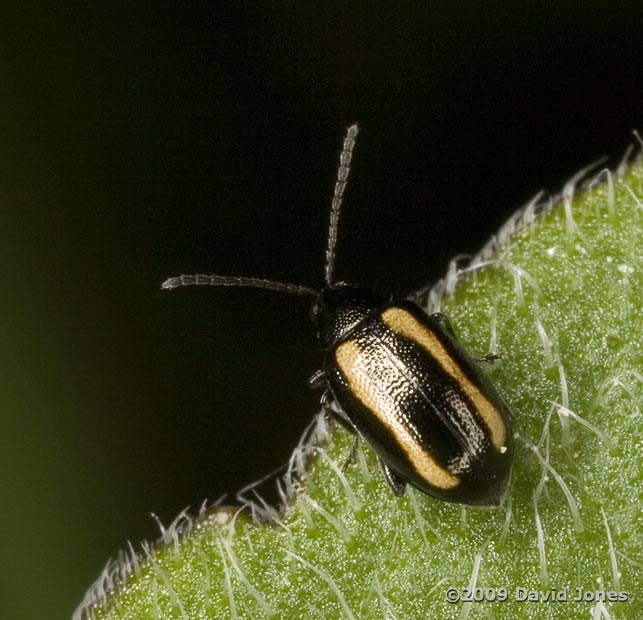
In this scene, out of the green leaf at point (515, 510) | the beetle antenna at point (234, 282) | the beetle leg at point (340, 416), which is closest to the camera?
the green leaf at point (515, 510)

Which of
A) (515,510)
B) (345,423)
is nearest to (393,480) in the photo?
(345,423)

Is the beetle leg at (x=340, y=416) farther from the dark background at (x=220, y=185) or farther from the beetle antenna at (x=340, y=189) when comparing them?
the dark background at (x=220, y=185)

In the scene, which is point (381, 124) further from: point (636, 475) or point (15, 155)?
point (636, 475)

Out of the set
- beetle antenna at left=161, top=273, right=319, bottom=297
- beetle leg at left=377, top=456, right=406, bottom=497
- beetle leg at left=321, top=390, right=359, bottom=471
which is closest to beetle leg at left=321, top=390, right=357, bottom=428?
beetle leg at left=321, top=390, right=359, bottom=471

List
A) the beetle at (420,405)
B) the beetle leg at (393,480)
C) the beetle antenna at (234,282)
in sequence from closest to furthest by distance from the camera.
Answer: the beetle at (420,405), the beetle leg at (393,480), the beetle antenna at (234,282)

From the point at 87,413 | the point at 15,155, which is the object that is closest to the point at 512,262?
the point at 87,413

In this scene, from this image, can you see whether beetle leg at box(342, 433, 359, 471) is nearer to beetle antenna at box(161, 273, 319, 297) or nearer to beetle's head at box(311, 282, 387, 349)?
beetle's head at box(311, 282, 387, 349)

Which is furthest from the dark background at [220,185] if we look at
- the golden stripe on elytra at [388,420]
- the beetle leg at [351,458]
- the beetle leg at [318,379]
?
the beetle leg at [351,458]
